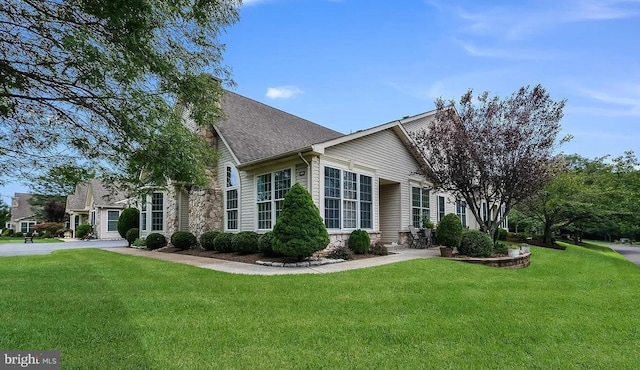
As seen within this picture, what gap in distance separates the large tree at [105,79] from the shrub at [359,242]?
20.7ft

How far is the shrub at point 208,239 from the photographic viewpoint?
44.3 ft

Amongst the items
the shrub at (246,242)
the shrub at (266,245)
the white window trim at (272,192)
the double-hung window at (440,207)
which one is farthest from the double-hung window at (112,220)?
the double-hung window at (440,207)

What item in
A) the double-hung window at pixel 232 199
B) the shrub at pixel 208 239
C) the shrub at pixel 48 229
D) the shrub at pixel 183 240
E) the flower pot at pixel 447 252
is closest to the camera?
the flower pot at pixel 447 252

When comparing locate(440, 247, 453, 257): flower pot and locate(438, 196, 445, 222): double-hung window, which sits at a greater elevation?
locate(438, 196, 445, 222): double-hung window

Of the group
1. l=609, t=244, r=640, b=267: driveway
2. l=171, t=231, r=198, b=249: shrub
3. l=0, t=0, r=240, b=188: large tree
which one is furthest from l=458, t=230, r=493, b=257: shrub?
l=171, t=231, r=198, b=249: shrub

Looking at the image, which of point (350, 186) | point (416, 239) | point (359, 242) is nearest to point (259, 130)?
point (350, 186)

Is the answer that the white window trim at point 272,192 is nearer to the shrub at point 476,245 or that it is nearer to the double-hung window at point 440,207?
the shrub at point 476,245

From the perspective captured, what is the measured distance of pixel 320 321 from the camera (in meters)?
4.67

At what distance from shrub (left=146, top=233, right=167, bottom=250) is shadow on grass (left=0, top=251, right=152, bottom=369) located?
778 centimetres

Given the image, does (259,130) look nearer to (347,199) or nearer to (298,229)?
(347,199)

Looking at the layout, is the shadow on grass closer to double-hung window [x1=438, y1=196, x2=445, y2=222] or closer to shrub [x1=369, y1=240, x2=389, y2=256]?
shrub [x1=369, y1=240, x2=389, y2=256]

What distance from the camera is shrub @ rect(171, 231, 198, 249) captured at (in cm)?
1433

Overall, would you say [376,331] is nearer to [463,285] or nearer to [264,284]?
[264,284]

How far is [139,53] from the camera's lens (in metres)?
4.95
